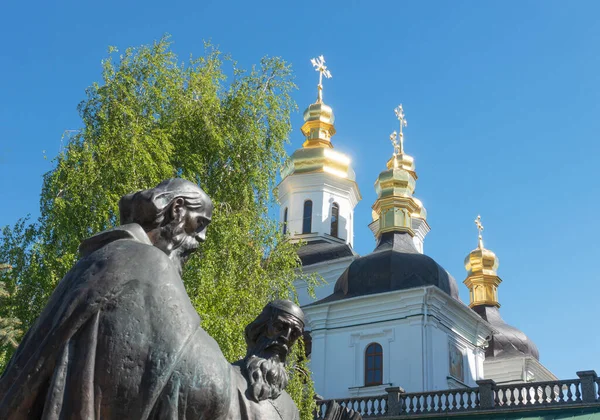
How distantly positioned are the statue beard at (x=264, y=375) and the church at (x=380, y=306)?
19758 millimetres

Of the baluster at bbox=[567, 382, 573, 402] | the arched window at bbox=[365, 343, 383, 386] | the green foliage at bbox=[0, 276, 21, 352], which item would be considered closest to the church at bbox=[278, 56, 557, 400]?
the arched window at bbox=[365, 343, 383, 386]

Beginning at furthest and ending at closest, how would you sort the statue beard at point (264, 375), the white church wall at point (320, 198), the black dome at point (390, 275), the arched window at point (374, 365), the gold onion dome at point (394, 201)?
the white church wall at point (320, 198)
the gold onion dome at point (394, 201)
the black dome at point (390, 275)
the arched window at point (374, 365)
the statue beard at point (264, 375)

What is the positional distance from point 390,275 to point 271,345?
2915 cm

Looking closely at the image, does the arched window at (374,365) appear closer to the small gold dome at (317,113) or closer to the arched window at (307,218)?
the arched window at (307,218)

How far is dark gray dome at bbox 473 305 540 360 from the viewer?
42.5 metres

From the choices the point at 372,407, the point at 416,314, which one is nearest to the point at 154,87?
the point at 372,407

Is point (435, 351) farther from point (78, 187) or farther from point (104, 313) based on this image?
point (104, 313)

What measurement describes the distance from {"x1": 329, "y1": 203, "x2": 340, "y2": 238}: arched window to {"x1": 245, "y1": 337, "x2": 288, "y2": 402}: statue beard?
37.4 metres

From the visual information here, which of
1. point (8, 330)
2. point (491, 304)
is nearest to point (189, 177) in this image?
point (8, 330)

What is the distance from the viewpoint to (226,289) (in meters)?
14.5

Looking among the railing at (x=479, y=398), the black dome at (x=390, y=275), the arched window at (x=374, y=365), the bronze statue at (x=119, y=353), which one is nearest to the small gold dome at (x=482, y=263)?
the black dome at (x=390, y=275)

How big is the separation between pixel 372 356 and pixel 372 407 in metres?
4.06

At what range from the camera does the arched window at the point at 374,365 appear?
98.8 ft

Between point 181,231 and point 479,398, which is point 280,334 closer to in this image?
point 181,231
